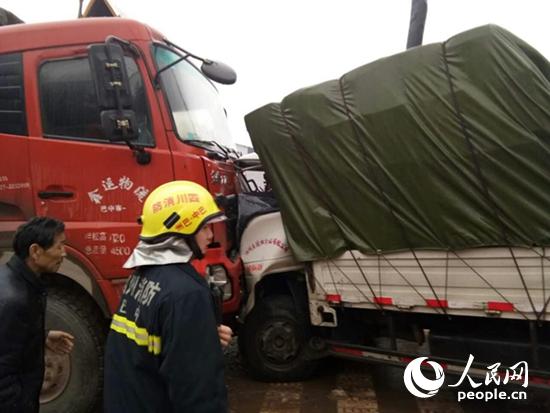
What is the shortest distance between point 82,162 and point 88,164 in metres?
0.05

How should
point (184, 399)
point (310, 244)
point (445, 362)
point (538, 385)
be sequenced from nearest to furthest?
point (184, 399) < point (538, 385) < point (445, 362) < point (310, 244)

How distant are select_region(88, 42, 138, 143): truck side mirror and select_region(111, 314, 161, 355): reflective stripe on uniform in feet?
5.31

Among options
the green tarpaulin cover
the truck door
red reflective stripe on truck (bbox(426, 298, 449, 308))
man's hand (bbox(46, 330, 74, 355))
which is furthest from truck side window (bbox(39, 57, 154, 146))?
red reflective stripe on truck (bbox(426, 298, 449, 308))

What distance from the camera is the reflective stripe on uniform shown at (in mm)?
1543

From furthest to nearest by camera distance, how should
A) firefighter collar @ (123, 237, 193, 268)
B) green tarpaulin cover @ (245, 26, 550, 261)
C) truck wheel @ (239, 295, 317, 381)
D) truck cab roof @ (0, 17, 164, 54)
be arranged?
1. truck wheel @ (239, 295, 317, 381)
2. truck cab roof @ (0, 17, 164, 54)
3. green tarpaulin cover @ (245, 26, 550, 261)
4. firefighter collar @ (123, 237, 193, 268)

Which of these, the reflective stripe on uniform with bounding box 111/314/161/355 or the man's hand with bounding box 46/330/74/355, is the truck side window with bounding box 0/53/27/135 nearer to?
the man's hand with bounding box 46/330/74/355

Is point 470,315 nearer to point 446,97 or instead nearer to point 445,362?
point 445,362

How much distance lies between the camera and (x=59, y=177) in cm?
325

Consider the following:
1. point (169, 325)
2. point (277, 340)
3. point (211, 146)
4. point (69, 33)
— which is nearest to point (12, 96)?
point (69, 33)

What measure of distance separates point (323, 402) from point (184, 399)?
8.00 ft

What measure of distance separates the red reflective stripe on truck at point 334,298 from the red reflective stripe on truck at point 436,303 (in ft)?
2.16

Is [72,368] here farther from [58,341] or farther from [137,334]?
[137,334]

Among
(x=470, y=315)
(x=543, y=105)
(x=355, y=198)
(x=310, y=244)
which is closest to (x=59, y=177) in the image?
(x=310, y=244)

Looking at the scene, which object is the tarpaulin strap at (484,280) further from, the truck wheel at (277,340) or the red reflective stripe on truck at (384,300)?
the truck wheel at (277,340)
